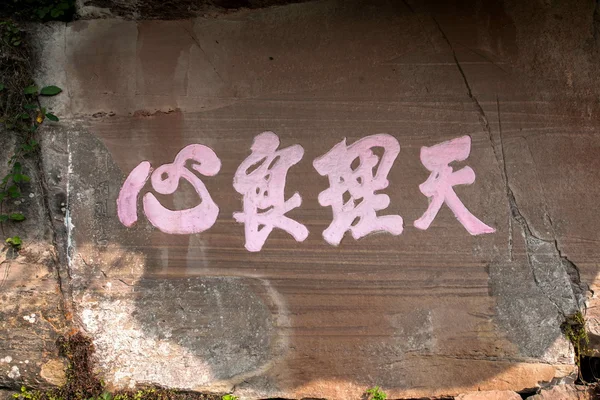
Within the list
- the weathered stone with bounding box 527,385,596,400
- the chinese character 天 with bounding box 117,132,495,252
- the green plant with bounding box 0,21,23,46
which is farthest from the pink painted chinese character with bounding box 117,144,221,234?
the weathered stone with bounding box 527,385,596,400

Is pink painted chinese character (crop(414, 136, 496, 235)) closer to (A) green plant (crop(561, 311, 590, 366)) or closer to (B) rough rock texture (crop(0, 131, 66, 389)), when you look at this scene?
(A) green plant (crop(561, 311, 590, 366))

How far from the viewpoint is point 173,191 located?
325 centimetres

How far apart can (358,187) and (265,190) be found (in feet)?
1.81

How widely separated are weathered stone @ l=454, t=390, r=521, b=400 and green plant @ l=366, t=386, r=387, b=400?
417 mm

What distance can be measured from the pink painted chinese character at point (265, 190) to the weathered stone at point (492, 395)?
1.29m

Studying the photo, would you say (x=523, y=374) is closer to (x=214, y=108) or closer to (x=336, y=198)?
(x=336, y=198)

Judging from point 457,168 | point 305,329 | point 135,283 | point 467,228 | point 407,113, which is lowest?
point 305,329

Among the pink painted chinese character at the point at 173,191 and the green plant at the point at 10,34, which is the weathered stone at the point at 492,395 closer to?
the pink painted chinese character at the point at 173,191

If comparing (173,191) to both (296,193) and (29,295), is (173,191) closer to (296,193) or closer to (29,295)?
(296,193)

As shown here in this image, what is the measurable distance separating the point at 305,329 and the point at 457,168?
51.3 inches

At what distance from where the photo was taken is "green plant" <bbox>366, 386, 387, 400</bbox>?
10.2ft

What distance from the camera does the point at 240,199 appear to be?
3236 millimetres

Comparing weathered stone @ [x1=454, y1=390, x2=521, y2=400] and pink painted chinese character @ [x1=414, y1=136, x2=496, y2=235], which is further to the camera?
pink painted chinese character @ [x1=414, y1=136, x2=496, y2=235]

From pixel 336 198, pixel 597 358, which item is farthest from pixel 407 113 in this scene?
pixel 597 358
